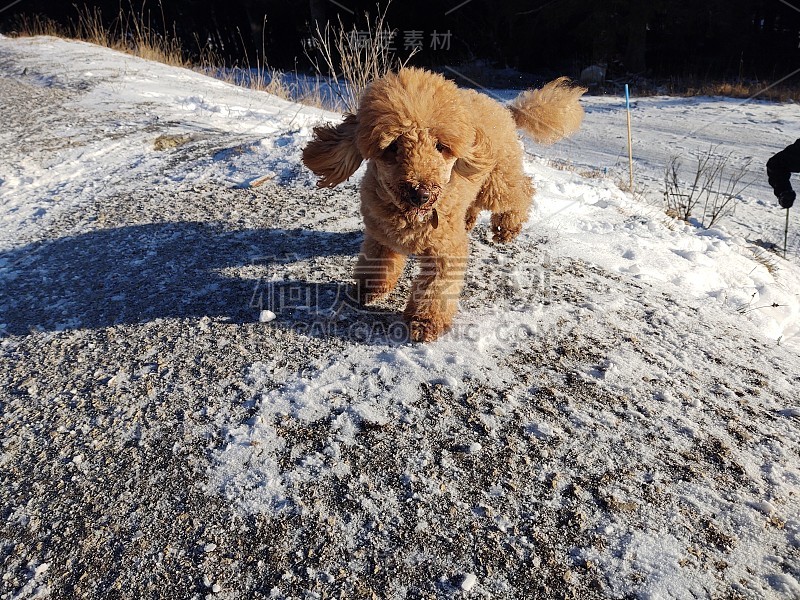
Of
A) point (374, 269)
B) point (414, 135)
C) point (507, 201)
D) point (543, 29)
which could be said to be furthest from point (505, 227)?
point (543, 29)

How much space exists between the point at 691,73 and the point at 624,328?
16.8 metres

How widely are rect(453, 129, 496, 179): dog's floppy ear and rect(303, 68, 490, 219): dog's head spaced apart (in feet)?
0.12

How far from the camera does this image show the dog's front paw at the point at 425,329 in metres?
2.85

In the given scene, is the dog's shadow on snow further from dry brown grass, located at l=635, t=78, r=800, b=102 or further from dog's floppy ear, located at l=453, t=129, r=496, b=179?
dry brown grass, located at l=635, t=78, r=800, b=102

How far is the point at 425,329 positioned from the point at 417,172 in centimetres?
82

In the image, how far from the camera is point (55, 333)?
2.91m

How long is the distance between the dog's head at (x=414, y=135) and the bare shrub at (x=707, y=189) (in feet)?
13.6

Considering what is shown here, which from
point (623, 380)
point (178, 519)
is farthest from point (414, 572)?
point (623, 380)

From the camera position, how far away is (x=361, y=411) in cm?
239

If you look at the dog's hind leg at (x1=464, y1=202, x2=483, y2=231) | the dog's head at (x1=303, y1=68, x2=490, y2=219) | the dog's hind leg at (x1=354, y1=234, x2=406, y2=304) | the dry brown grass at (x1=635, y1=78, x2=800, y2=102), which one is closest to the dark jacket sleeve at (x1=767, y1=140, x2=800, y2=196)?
the dog's hind leg at (x1=464, y1=202, x2=483, y2=231)

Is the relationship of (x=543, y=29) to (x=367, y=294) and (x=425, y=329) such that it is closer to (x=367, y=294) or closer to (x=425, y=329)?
(x=367, y=294)

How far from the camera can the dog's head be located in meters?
2.53

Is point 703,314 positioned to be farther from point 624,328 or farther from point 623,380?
point 623,380

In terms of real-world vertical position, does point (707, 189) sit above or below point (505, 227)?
below
